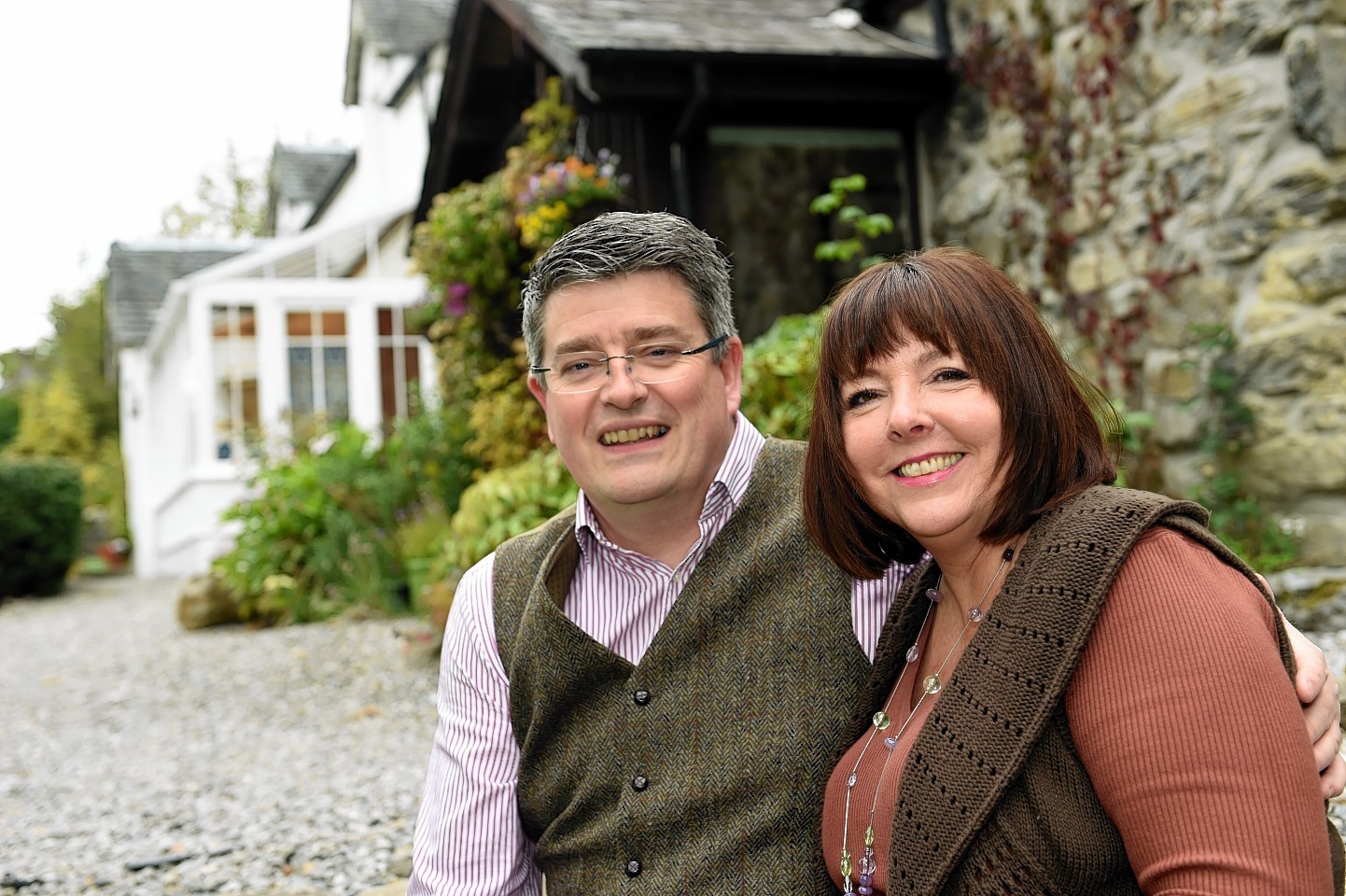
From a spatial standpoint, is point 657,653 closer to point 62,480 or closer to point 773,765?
point 773,765

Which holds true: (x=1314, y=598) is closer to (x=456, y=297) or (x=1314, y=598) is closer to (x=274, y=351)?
(x=456, y=297)

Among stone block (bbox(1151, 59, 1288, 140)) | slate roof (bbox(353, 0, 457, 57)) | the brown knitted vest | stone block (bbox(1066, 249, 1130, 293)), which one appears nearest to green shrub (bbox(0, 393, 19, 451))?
slate roof (bbox(353, 0, 457, 57))

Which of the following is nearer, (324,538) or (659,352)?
(659,352)

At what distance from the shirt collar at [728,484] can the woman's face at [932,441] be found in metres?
0.44

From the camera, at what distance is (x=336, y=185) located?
64.7 ft

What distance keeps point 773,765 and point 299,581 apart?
7148 millimetres

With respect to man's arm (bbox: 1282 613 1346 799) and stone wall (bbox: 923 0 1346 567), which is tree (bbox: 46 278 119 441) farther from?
man's arm (bbox: 1282 613 1346 799)

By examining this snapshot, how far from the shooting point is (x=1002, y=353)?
1.41 metres

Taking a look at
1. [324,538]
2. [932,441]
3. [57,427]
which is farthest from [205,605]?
[57,427]

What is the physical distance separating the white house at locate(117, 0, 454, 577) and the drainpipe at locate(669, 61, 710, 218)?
406 cm

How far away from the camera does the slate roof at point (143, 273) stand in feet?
55.0

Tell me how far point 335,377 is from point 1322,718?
1166 cm

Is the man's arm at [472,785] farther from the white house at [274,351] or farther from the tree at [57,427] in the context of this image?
the tree at [57,427]

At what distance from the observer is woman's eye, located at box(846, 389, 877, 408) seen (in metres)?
1.52
